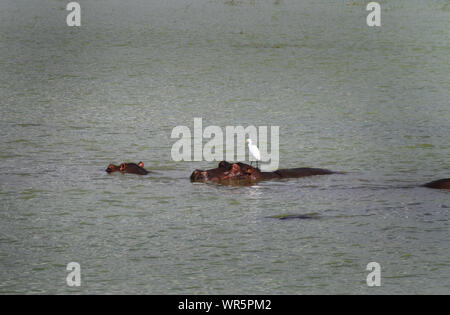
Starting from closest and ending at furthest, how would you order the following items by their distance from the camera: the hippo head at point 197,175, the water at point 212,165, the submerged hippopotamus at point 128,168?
the water at point 212,165
the hippo head at point 197,175
the submerged hippopotamus at point 128,168

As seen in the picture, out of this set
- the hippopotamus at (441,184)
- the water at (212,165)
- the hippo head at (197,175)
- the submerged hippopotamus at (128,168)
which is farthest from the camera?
the submerged hippopotamus at (128,168)

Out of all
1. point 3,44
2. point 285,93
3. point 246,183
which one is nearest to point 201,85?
point 285,93

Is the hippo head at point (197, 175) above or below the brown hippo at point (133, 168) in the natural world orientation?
below

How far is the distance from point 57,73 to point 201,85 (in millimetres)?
4850

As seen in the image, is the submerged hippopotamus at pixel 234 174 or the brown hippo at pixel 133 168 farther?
the brown hippo at pixel 133 168

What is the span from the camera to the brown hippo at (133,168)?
1381cm

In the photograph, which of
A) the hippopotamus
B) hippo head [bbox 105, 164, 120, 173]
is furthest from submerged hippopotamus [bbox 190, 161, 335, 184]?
the hippopotamus

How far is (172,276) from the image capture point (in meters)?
9.27

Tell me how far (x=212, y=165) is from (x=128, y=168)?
1508 mm

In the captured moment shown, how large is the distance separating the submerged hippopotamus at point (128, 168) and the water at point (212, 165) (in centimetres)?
18

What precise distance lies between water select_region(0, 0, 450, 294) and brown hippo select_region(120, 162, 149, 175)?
0.24 m

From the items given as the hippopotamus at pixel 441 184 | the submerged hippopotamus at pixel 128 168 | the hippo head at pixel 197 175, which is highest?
the submerged hippopotamus at pixel 128 168

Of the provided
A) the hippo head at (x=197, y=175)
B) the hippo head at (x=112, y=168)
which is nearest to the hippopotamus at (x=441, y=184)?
the hippo head at (x=197, y=175)

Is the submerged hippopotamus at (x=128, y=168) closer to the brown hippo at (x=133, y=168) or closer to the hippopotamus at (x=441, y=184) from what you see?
the brown hippo at (x=133, y=168)
